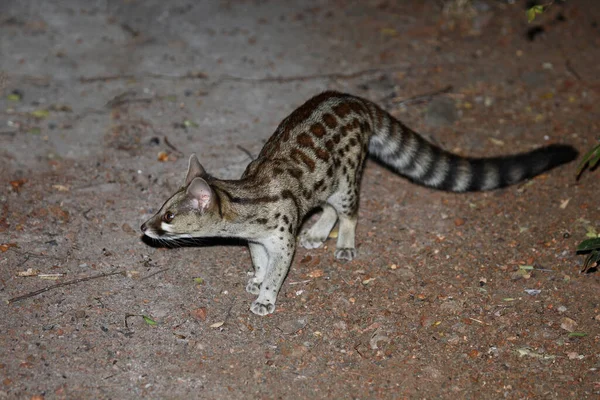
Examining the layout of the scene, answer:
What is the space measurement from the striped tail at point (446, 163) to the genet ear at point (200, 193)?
6.60ft

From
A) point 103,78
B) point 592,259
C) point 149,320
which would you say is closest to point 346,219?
point 149,320

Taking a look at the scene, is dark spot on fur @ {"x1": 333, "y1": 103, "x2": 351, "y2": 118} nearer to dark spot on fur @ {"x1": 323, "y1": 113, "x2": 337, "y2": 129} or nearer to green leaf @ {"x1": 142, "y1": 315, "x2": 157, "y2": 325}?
dark spot on fur @ {"x1": 323, "y1": 113, "x2": 337, "y2": 129}

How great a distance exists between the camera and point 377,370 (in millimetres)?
5523

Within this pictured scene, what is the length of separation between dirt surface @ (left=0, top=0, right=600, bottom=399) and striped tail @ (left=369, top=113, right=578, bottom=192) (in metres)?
0.34

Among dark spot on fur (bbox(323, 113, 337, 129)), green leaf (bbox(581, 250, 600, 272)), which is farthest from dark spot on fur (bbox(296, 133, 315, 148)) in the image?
green leaf (bbox(581, 250, 600, 272))

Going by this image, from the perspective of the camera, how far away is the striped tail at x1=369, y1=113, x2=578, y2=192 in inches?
277

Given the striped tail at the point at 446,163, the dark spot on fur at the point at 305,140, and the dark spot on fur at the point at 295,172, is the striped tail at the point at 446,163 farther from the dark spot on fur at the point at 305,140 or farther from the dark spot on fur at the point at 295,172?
the dark spot on fur at the point at 295,172

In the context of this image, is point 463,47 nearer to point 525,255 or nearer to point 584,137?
point 584,137

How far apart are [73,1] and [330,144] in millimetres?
6387

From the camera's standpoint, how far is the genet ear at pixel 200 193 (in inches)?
221

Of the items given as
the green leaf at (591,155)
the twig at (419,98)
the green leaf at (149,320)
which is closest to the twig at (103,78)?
the twig at (419,98)

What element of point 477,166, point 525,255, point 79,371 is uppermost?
point 477,166

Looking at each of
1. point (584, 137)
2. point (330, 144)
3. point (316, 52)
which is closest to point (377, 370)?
point (330, 144)

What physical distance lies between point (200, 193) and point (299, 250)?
1556mm
